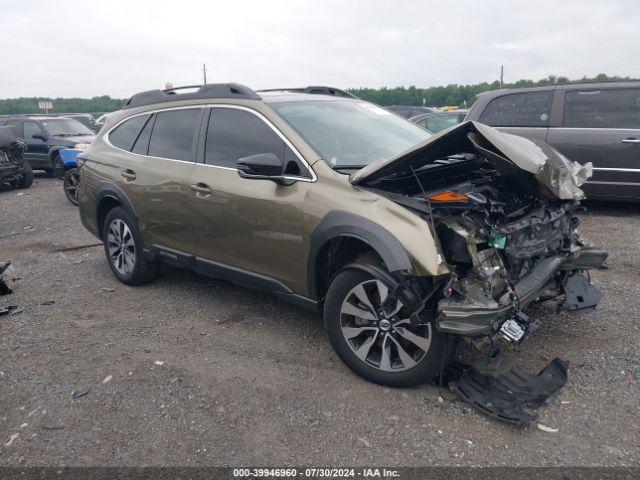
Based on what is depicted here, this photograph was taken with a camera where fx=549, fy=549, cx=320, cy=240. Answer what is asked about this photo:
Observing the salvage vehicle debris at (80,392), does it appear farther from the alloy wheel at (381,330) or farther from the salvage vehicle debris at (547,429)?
the salvage vehicle debris at (547,429)

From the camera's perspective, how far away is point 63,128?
14.7 m

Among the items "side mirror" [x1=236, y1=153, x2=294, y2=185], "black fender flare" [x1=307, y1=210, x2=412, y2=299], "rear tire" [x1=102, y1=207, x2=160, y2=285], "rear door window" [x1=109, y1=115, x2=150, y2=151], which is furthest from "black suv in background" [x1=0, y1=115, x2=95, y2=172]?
"black fender flare" [x1=307, y1=210, x2=412, y2=299]

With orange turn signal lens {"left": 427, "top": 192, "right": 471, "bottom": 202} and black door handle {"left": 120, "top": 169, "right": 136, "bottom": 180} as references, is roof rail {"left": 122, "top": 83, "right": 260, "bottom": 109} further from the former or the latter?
orange turn signal lens {"left": 427, "top": 192, "right": 471, "bottom": 202}

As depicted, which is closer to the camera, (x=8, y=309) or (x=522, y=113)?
(x=8, y=309)

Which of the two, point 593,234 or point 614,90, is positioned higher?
point 614,90

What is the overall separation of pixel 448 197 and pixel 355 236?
599mm

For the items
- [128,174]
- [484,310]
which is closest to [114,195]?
[128,174]

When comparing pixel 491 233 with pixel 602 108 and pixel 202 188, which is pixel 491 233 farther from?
pixel 602 108

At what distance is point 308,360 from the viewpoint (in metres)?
3.83

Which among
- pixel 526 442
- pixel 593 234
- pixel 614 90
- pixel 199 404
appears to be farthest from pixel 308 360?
pixel 614 90

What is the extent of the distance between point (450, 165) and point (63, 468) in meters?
2.85

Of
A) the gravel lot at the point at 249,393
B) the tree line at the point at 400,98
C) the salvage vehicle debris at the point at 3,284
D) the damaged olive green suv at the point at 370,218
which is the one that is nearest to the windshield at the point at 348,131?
the damaged olive green suv at the point at 370,218

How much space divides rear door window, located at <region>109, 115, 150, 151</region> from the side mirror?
2.10 m

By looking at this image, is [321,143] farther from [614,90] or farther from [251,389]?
[614,90]
